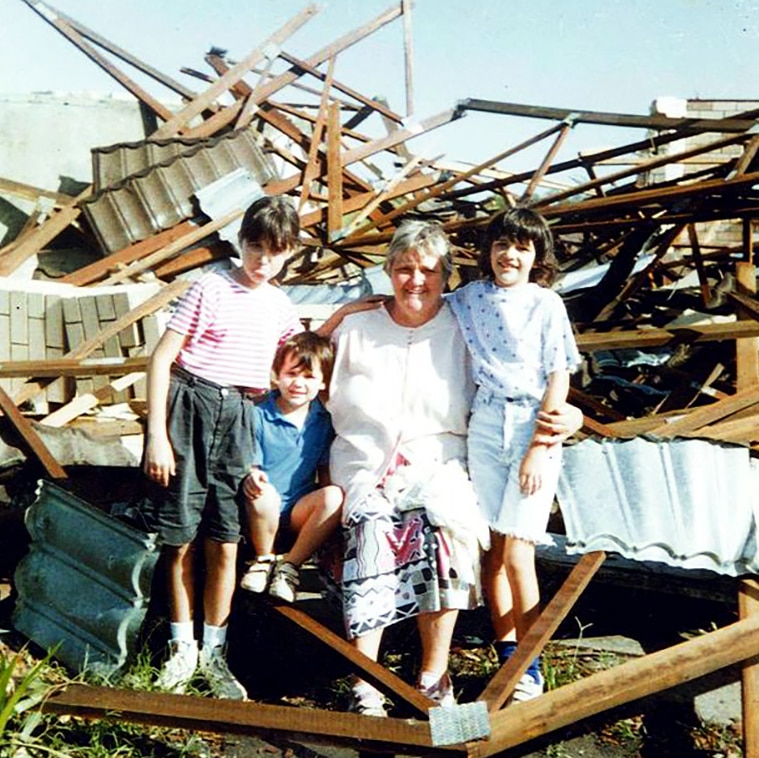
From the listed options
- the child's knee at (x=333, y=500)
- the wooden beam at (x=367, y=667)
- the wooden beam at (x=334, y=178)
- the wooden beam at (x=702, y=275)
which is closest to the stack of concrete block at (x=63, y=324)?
the wooden beam at (x=334, y=178)

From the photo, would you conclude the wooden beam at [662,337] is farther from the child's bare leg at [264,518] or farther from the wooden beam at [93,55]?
the wooden beam at [93,55]

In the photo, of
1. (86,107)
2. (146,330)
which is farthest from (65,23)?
(146,330)

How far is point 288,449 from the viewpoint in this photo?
3203 mm

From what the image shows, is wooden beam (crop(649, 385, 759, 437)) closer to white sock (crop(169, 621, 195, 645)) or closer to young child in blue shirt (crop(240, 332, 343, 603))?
young child in blue shirt (crop(240, 332, 343, 603))

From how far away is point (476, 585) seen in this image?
9.52 ft

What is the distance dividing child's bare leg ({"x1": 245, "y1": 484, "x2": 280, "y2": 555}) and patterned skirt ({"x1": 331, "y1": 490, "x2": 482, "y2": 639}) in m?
0.33

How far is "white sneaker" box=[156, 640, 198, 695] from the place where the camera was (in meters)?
3.05

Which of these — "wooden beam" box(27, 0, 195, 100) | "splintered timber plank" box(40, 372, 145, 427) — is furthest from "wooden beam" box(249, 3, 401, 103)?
"splintered timber plank" box(40, 372, 145, 427)

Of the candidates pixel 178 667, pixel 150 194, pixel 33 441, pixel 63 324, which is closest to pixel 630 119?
pixel 150 194

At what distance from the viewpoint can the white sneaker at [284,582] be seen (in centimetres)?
295

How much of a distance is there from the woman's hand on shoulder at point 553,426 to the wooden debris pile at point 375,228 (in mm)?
834

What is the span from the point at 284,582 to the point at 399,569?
16.8 inches

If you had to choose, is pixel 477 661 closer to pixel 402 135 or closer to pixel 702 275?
pixel 702 275

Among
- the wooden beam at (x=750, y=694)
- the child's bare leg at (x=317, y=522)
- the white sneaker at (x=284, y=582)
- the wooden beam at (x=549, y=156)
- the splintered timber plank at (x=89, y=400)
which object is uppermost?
the wooden beam at (x=549, y=156)
